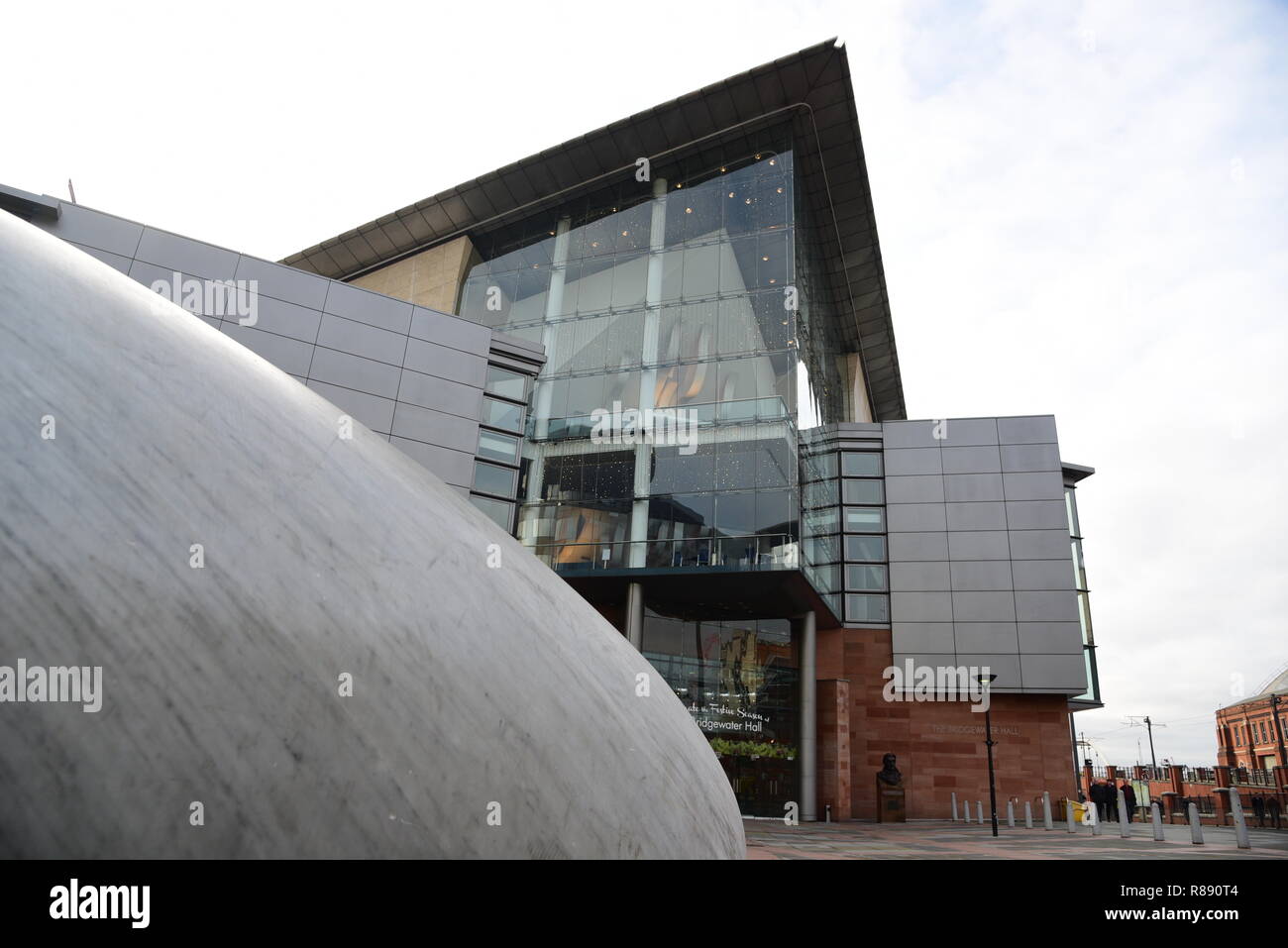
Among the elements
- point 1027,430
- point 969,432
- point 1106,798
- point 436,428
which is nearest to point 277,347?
point 436,428

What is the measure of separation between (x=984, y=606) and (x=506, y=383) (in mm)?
20512

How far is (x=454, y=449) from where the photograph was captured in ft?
68.7

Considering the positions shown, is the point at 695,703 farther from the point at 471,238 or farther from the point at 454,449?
the point at 471,238

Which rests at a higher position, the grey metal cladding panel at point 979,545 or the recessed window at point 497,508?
the grey metal cladding panel at point 979,545

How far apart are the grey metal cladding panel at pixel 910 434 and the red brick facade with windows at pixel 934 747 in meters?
9.93

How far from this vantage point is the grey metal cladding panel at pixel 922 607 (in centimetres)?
2948

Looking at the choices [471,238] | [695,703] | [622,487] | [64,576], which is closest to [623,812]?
[64,576]

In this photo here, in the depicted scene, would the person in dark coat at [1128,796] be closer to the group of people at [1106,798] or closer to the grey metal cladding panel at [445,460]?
the group of people at [1106,798]

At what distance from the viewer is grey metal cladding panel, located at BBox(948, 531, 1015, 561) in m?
29.8

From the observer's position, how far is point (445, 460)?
20.7m

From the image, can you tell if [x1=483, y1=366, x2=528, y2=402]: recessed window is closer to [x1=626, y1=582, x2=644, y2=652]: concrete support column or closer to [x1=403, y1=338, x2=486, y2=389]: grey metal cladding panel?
[x1=403, y1=338, x2=486, y2=389]: grey metal cladding panel

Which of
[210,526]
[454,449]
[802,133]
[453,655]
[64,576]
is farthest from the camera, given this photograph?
[802,133]

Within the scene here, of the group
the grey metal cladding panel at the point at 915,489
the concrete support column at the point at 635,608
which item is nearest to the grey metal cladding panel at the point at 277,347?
the concrete support column at the point at 635,608
